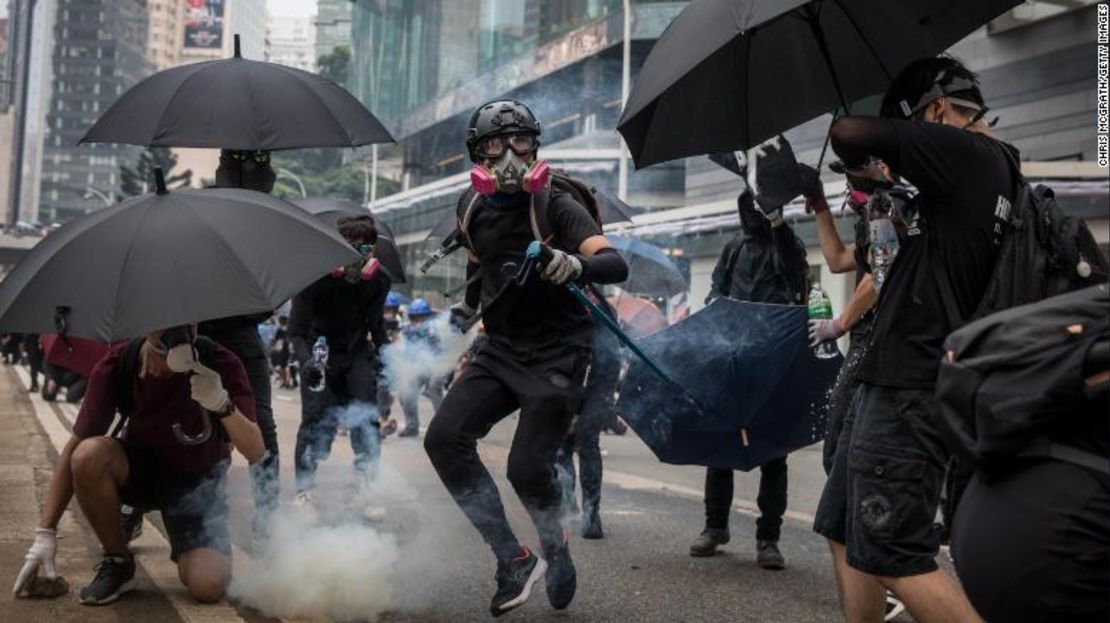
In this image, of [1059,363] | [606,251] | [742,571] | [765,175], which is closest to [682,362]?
[742,571]

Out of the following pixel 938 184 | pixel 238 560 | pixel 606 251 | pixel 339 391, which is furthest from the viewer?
pixel 339 391

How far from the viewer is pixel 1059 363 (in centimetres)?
246

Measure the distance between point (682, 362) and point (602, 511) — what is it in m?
2.23

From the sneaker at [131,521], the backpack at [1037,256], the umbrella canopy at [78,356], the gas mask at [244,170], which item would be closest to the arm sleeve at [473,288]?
the gas mask at [244,170]


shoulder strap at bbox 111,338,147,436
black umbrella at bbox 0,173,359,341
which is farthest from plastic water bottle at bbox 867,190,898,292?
shoulder strap at bbox 111,338,147,436

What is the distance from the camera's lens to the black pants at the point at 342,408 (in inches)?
293

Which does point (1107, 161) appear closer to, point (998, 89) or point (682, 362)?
point (682, 362)

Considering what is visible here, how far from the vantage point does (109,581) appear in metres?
4.89

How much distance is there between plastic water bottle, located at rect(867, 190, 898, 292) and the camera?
156 inches

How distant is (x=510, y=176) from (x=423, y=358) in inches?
161

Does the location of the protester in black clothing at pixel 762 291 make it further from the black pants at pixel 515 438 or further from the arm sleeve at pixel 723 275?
the black pants at pixel 515 438

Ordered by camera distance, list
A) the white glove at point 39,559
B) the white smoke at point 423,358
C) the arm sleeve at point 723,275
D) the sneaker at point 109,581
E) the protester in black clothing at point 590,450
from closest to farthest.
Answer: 1. the white glove at point 39,559
2. the sneaker at point 109,581
3. the arm sleeve at point 723,275
4. the protester in black clothing at point 590,450
5. the white smoke at point 423,358

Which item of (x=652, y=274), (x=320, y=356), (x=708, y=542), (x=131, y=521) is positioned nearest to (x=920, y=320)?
(x=708, y=542)

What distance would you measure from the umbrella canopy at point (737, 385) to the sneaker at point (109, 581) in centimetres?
246
